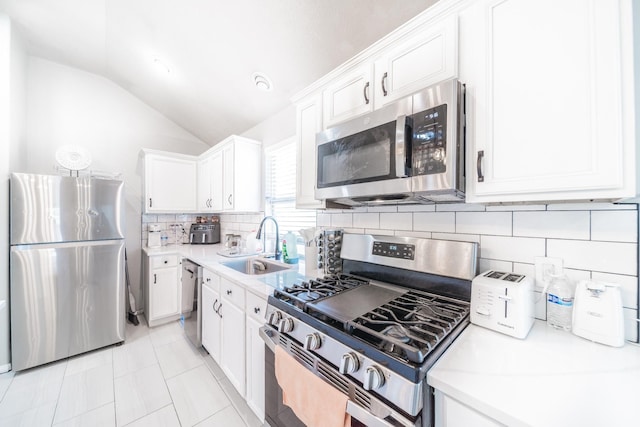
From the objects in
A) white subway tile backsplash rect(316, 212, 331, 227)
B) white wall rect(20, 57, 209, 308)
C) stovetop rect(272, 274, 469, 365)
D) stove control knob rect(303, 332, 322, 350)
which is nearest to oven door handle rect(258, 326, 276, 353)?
stovetop rect(272, 274, 469, 365)

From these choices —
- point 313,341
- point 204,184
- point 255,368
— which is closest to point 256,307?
point 255,368

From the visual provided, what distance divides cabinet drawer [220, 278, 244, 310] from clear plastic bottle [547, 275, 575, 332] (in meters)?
1.56

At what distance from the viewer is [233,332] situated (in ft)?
5.58

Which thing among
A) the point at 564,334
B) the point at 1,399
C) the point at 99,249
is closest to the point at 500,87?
the point at 564,334

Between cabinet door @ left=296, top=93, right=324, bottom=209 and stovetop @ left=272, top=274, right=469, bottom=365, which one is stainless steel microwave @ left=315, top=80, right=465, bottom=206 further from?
stovetop @ left=272, top=274, right=469, bottom=365

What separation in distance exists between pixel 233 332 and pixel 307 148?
1397 millimetres

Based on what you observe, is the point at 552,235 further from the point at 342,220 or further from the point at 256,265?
the point at 256,265

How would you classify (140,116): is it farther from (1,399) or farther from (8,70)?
(1,399)

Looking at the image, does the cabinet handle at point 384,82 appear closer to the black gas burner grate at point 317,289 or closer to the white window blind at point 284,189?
the black gas burner grate at point 317,289

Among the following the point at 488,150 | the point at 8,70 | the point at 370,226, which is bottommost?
the point at 370,226

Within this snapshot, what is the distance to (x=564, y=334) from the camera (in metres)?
0.88

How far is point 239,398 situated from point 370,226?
1.57 meters

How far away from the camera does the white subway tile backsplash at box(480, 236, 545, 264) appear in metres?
1.00

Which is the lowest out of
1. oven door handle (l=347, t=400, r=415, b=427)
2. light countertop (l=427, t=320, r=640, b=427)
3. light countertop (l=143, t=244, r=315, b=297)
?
oven door handle (l=347, t=400, r=415, b=427)
